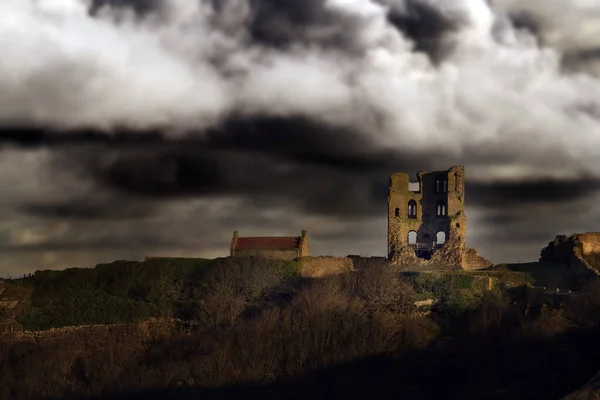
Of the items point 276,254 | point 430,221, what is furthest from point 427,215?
point 276,254

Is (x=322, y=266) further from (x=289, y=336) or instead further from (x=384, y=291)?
(x=289, y=336)

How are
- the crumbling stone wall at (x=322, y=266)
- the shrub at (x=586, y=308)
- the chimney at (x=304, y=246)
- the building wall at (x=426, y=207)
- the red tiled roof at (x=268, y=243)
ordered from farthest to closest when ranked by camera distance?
the red tiled roof at (x=268, y=243) → the chimney at (x=304, y=246) → the building wall at (x=426, y=207) → the crumbling stone wall at (x=322, y=266) → the shrub at (x=586, y=308)

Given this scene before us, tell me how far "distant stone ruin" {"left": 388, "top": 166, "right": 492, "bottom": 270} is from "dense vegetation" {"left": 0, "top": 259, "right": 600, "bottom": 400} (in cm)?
467

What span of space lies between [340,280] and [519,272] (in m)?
12.1

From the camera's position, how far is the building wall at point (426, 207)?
3019 inches

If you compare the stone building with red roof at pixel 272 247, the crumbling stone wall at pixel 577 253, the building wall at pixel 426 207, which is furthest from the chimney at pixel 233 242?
the crumbling stone wall at pixel 577 253

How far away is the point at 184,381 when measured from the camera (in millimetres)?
53094

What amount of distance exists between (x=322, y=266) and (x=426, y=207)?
31.7 ft

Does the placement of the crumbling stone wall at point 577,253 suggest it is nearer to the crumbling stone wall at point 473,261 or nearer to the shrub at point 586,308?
the crumbling stone wall at point 473,261

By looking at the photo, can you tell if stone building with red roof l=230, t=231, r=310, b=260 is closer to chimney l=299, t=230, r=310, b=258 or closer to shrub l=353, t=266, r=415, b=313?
chimney l=299, t=230, r=310, b=258

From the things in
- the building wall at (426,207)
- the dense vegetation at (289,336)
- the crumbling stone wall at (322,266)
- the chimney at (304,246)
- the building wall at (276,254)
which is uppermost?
the building wall at (426,207)

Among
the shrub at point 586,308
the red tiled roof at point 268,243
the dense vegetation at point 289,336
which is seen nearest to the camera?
the dense vegetation at point 289,336

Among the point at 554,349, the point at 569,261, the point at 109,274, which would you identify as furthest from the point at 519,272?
the point at 109,274

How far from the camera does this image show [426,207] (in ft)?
257
